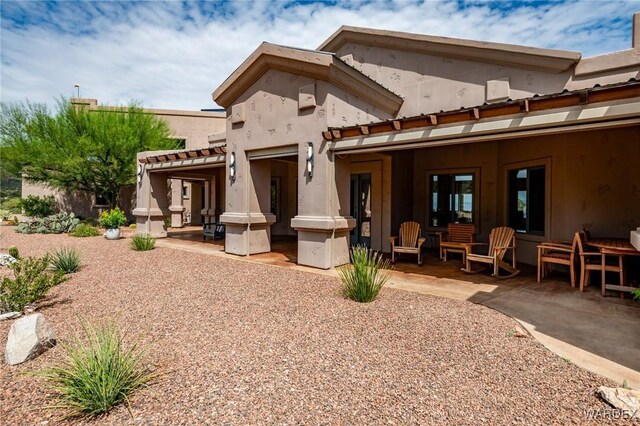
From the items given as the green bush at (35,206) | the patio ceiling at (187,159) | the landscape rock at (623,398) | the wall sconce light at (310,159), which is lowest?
the landscape rock at (623,398)

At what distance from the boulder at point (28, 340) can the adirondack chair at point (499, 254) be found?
7.74m

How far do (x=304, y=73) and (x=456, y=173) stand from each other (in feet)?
20.1

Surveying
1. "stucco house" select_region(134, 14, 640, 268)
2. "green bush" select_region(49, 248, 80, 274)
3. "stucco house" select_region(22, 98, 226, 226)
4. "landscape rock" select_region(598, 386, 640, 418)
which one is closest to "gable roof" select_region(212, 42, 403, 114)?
"stucco house" select_region(134, 14, 640, 268)

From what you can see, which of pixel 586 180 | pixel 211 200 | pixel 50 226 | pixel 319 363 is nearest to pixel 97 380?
pixel 319 363

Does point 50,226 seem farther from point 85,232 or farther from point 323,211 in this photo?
point 323,211

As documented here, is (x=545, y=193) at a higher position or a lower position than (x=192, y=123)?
Answer: lower

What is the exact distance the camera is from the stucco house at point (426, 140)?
6555mm

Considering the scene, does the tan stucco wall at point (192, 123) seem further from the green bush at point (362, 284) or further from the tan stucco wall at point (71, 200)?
the green bush at point (362, 284)

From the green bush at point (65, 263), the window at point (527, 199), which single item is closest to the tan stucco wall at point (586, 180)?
the window at point (527, 199)

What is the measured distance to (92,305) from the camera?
5.37m

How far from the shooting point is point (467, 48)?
9.61 metres

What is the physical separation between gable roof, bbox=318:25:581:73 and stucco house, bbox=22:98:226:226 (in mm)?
12189

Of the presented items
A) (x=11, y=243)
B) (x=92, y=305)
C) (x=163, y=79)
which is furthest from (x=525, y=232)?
(x=163, y=79)

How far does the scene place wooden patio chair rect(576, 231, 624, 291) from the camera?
5.85 metres
